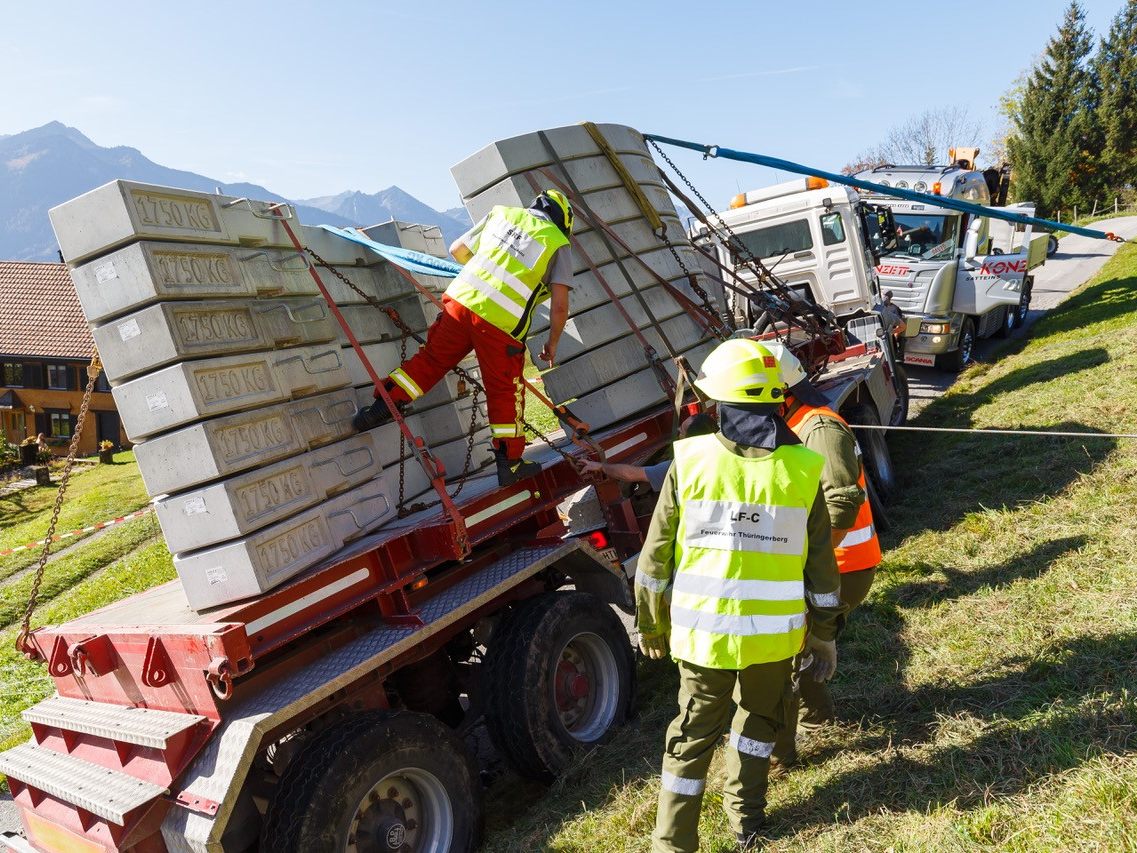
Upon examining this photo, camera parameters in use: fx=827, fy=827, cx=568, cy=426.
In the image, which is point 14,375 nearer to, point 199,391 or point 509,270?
point 509,270

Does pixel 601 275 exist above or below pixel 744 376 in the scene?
above

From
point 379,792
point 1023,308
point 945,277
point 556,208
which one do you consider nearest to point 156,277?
point 556,208

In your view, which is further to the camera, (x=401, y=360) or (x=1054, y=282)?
(x=1054, y=282)

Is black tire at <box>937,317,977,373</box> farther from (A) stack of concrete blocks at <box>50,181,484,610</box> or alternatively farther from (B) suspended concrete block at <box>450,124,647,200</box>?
(A) stack of concrete blocks at <box>50,181,484,610</box>

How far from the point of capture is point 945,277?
12406 mm

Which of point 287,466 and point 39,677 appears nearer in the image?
point 287,466

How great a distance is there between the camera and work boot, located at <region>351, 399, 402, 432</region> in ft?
14.2

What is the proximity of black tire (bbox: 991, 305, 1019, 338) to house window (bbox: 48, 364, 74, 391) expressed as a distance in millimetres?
30978

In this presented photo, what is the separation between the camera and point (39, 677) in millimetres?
7477

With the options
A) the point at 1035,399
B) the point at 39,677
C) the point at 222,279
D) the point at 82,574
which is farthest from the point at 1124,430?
the point at 82,574

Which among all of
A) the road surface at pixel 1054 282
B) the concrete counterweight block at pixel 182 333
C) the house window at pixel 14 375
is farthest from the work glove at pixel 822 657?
the house window at pixel 14 375

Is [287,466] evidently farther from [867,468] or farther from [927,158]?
[927,158]

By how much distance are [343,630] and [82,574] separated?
8.44m

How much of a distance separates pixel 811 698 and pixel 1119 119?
44990 millimetres
